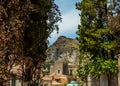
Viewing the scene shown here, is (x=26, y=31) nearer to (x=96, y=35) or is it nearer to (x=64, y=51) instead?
(x=96, y=35)

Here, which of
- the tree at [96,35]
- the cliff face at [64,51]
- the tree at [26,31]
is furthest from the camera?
the cliff face at [64,51]

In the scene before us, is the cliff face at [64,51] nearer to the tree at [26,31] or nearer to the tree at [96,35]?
the tree at [96,35]

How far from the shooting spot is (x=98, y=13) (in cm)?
3556

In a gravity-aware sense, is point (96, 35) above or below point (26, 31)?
above

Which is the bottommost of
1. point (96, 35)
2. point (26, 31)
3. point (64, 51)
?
point (26, 31)

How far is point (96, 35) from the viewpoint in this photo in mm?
34438

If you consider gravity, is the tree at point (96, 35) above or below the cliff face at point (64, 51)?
below

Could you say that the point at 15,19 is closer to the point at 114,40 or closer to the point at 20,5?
the point at 20,5

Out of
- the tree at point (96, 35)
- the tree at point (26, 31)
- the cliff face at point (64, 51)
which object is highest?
the cliff face at point (64, 51)

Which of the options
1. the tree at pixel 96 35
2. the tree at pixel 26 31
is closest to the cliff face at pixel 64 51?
the tree at pixel 96 35

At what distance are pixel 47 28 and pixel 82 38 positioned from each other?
20357mm

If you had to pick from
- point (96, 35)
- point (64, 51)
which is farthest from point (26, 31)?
point (64, 51)

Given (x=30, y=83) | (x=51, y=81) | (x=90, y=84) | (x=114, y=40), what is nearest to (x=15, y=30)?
(x=30, y=83)

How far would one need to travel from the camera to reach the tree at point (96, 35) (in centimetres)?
3450
